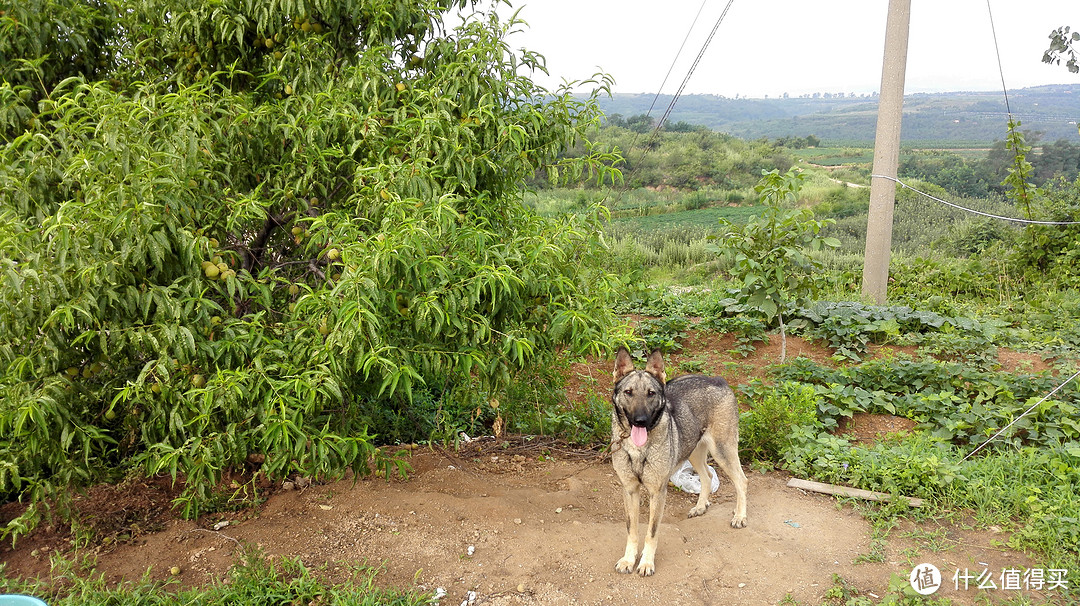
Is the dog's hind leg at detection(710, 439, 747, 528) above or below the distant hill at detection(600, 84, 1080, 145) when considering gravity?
below

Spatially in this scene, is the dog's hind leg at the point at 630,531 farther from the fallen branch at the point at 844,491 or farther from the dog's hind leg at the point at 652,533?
the fallen branch at the point at 844,491

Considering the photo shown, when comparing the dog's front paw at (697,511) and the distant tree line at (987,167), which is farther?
the distant tree line at (987,167)

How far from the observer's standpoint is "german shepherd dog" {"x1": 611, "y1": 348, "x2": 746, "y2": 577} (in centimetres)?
376

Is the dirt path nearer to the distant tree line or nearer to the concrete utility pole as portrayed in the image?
the concrete utility pole

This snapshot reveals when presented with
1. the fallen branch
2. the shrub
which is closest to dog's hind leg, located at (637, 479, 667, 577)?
the fallen branch

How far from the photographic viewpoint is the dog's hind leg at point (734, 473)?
4.45m

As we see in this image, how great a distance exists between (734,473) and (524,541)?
1.33 meters

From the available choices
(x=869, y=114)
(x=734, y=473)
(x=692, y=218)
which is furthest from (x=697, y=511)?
(x=869, y=114)

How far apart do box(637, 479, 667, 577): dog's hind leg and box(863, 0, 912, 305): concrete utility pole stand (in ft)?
19.4

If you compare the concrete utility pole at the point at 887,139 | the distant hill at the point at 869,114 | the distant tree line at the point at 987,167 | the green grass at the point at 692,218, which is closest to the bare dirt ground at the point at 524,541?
the concrete utility pole at the point at 887,139

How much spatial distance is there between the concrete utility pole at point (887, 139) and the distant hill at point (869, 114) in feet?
24.4

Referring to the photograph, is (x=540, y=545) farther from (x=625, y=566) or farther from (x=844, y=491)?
(x=844, y=491)

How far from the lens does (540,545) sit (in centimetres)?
418

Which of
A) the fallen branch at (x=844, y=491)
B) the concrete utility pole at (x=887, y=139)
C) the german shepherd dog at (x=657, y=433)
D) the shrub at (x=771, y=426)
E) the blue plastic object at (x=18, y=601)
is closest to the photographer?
the blue plastic object at (x=18, y=601)
